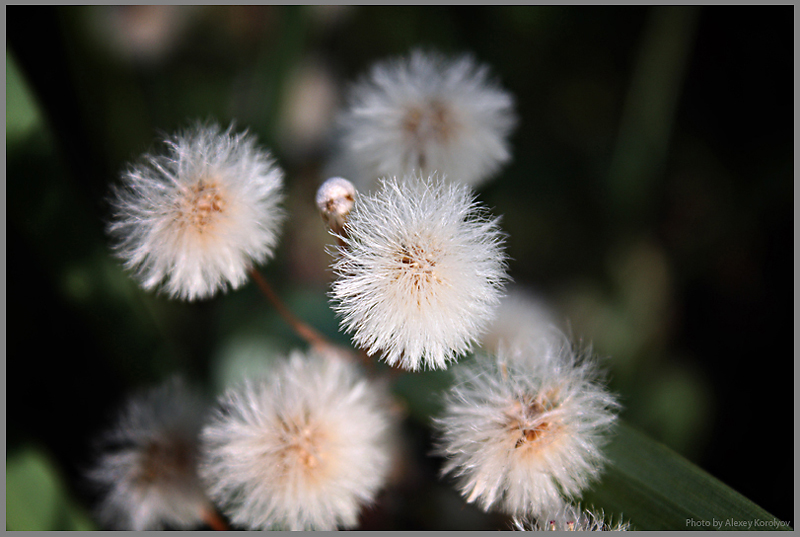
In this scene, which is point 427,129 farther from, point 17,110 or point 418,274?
point 17,110

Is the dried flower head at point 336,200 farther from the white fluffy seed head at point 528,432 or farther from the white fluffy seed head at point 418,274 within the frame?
the white fluffy seed head at point 528,432

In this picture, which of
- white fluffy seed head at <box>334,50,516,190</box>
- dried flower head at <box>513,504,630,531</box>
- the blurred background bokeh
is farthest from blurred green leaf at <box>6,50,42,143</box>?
dried flower head at <box>513,504,630,531</box>

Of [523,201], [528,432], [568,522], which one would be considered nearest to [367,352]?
[528,432]

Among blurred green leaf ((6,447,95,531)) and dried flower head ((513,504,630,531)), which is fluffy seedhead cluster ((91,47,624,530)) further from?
blurred green leaf ((6,447,95,531))

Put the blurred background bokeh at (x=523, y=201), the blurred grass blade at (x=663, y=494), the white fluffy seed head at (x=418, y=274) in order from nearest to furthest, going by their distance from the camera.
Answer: the white fluffy seed head at (x=418, y=274) → the blurred grass blade at (x=663, y=494) → the blurred background bokeh at (x=523, y=201)

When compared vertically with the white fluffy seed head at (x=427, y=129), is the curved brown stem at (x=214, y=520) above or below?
below

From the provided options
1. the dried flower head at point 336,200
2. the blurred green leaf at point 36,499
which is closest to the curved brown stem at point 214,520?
the blurred green leaf at point 36,499

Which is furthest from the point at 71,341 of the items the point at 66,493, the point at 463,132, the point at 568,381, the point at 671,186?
the point at 671,186
